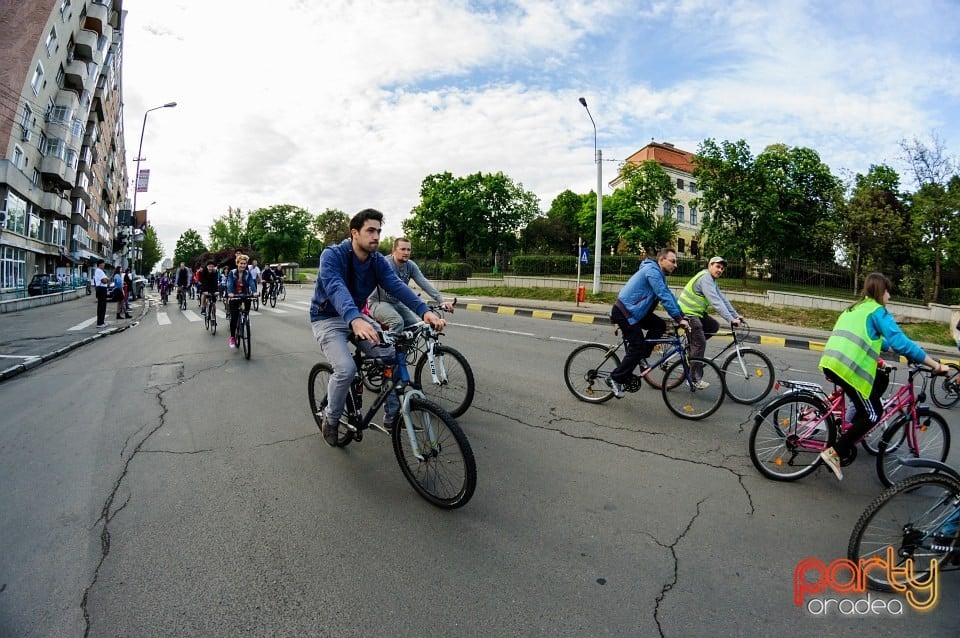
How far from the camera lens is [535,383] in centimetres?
700

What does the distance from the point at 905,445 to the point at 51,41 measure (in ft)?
166

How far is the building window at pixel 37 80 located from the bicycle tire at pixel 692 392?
4455cm

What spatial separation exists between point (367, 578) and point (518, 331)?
414 inches

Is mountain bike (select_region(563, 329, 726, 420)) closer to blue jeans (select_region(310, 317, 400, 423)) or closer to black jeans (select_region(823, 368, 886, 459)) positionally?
black jeans (select_region(823, 368, 886, 459))

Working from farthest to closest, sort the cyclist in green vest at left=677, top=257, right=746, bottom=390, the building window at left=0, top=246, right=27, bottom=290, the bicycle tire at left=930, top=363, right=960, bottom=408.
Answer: the building window at left=0, top=246, right=27, bottom=290 → the bicycle tire at left=930, top=363, right=960, bottom=408 → the cyclist in green vest at left=677, top=257, right=746, bottom=390

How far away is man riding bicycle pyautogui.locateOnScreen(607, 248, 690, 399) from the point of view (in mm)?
5766

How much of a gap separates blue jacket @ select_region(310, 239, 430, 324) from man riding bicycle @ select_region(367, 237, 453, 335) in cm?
136

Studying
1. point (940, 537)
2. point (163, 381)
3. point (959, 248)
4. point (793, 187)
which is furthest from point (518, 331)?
point (793, 187)

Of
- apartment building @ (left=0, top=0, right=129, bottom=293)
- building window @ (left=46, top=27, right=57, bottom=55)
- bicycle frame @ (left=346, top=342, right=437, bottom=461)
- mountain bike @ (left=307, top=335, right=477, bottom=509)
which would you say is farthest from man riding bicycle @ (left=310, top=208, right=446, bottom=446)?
building window @ (left=46, top=27, right=57, bottom=55)

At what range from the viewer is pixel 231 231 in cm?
10369

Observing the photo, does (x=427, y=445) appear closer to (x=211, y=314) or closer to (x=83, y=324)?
(x=211, y=314)

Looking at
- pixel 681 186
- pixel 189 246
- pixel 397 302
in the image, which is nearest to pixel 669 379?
pixel 397 302

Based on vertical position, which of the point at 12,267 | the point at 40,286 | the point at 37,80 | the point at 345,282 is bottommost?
the point at 40,286

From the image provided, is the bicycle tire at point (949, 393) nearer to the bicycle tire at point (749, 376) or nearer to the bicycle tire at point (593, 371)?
the bicycle tire at point (749, 376)
